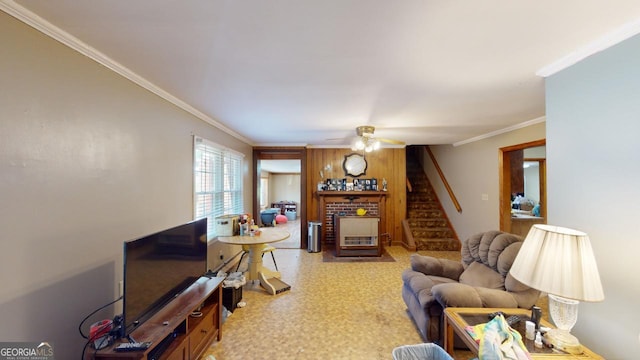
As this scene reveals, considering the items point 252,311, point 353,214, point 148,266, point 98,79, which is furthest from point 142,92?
point 353,214

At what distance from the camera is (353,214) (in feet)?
18.3

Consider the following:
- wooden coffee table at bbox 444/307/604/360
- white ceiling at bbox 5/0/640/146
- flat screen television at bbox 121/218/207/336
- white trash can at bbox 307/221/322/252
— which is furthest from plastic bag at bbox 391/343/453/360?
white trash can at bbox 307/221/322/252

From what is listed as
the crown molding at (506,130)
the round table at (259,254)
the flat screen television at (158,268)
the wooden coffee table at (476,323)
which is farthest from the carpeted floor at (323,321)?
the crown molding at (506,130)

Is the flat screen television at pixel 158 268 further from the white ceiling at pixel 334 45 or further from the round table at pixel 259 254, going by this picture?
the white ceiling at pixel 334 45

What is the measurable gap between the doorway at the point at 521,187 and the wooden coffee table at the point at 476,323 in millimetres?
2751

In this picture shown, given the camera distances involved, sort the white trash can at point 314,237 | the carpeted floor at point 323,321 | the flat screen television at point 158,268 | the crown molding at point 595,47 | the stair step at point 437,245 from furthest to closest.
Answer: the stair step at point 437,245 < the white trash can at point 314,237 < the carpeted floor at point 323,321 < the flat screen television at point 158,268 < the crown molding at point 595,47

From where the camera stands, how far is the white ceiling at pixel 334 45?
1226 mm

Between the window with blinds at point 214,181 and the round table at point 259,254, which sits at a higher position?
the window with blinds at point 214,181

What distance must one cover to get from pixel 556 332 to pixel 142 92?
3491 millimetres

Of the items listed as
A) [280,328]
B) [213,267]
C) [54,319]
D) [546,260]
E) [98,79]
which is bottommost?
[280,328]

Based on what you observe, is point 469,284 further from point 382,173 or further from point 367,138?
point 382,173

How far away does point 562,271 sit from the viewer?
49.3 inches

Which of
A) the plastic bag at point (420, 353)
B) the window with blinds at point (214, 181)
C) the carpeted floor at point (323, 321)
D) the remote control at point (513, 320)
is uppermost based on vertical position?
the window with blinds at point (214, 181)

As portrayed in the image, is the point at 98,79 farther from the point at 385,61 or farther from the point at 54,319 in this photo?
the point at 385,61
